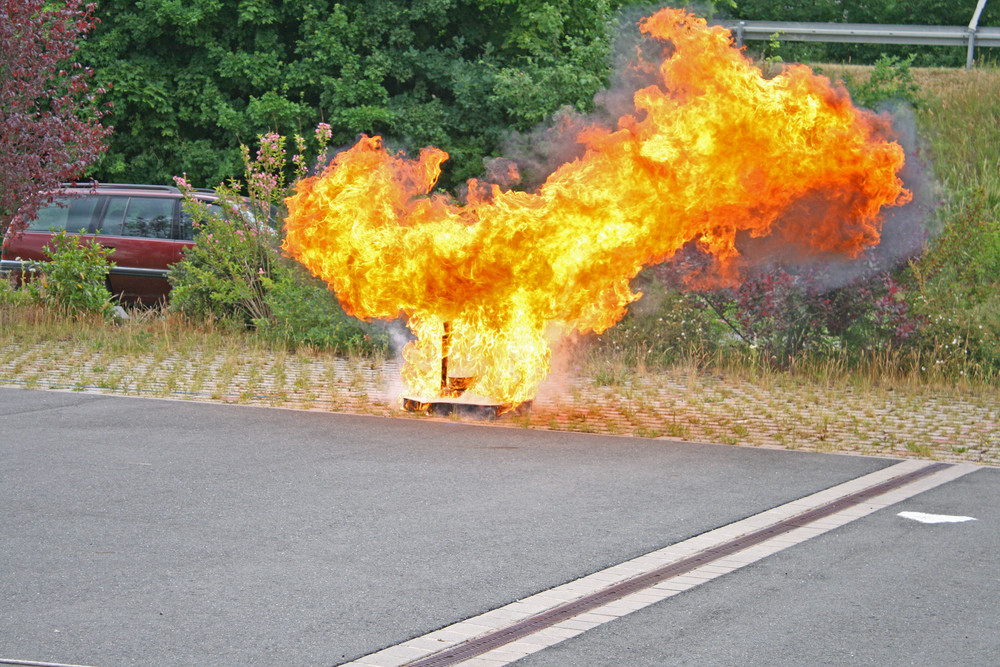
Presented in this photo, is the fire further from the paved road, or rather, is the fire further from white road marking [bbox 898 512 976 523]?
white road marking [bbox 898 512 976 523]

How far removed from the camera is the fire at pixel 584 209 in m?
10.4

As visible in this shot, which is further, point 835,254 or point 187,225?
point 187,225

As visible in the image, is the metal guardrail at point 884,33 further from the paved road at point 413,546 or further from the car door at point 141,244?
the paved road at point 413,546

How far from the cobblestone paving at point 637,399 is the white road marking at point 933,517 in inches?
85.4

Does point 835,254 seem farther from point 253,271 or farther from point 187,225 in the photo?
point 187,225

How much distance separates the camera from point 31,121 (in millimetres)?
15430

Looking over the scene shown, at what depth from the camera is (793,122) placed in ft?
34.3

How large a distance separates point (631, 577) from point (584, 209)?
4.92 m

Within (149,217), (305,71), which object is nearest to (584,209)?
(149,217)

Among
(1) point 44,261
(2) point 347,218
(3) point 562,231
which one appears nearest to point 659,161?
(3) point 562,231

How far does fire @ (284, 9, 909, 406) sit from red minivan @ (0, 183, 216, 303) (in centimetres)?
761

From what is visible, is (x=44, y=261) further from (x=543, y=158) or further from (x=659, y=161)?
(x=659, y=161)

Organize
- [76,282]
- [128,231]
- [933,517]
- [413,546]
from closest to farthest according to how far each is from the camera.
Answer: [413,546] → [933,517] → [76,282] → [128,231]

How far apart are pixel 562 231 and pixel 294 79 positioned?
56.2 feet
